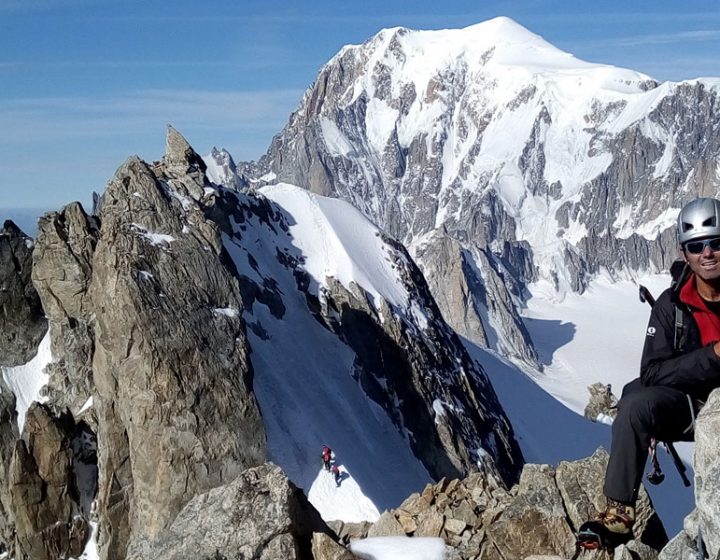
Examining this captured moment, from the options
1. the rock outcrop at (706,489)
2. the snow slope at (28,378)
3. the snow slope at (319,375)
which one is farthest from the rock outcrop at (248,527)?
the snow slope at (28,378)

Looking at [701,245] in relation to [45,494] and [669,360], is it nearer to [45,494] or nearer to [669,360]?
[669,360]

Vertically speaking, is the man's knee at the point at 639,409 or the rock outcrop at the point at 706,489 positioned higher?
the man's knee at the point at 639,409

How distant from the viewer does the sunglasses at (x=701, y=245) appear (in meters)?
7.60

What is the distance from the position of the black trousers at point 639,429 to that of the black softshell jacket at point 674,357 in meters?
0.14

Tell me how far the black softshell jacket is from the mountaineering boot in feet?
4.17

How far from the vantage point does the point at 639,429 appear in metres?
7.70

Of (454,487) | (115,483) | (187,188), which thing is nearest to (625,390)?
(454,487)

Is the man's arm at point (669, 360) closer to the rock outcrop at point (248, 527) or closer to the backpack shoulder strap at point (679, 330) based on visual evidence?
the backpack shoulder strap at point (679, 330)

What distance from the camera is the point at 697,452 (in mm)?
7184

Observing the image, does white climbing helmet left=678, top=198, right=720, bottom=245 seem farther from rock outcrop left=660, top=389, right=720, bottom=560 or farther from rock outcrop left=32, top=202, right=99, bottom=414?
rock outcrop left=32, top=202, right=99, bottom=414

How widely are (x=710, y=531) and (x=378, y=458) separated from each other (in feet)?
125

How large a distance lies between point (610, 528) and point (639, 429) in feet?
3.56

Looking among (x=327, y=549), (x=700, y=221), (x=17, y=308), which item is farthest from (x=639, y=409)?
(x=17, y=308)

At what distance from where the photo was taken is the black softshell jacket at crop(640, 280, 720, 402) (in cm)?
732
